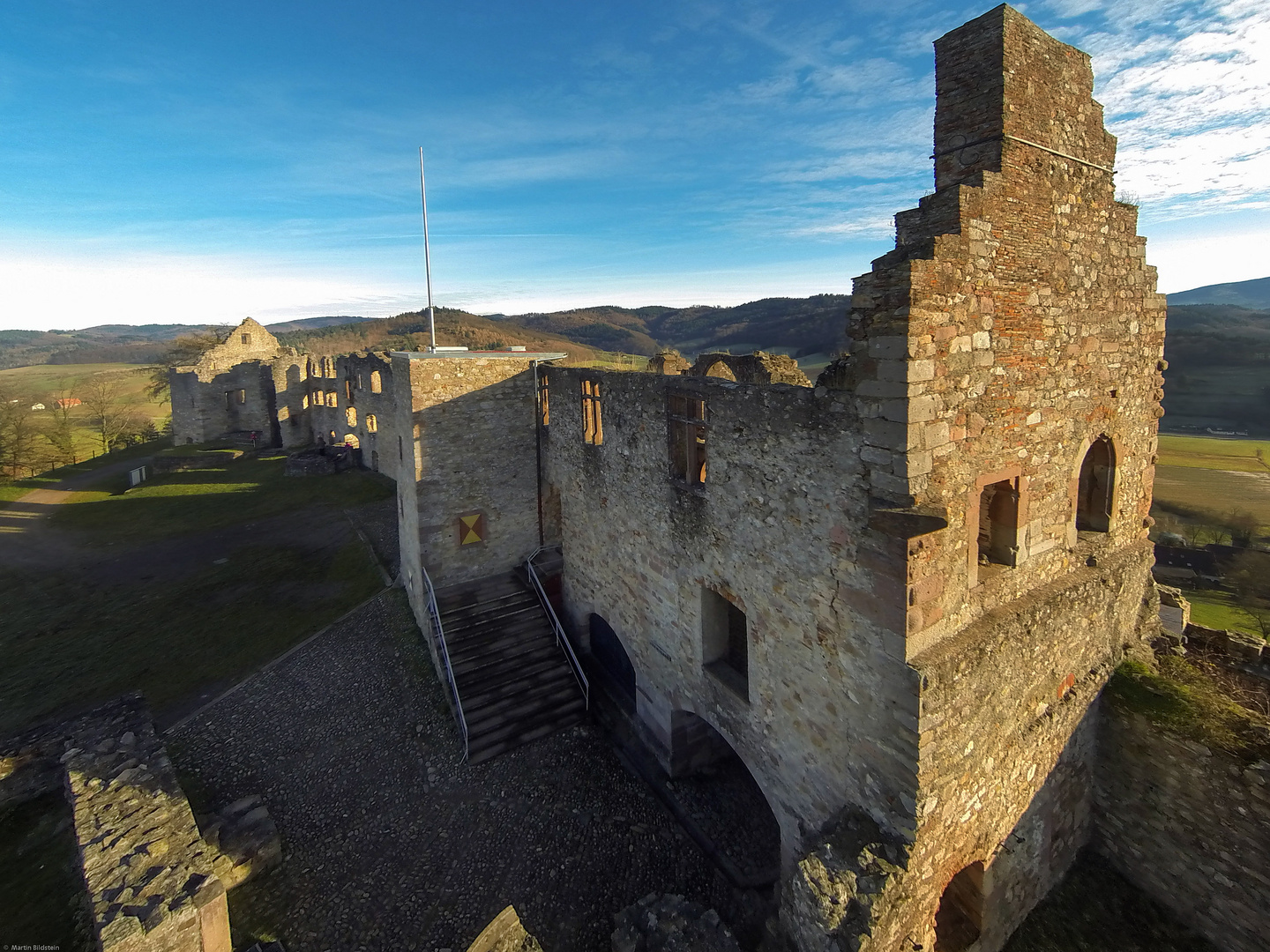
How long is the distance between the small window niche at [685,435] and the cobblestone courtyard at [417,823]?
5.91 meters

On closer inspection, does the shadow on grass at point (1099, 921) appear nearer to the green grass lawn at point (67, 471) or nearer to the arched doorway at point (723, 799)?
the arched doorway at point (723, 799)

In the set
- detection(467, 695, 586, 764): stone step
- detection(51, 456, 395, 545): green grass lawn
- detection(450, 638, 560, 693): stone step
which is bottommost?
detection(467, 695, 586, 764): stone step

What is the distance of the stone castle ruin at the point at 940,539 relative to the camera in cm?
637

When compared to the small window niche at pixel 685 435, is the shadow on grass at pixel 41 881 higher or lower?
lower

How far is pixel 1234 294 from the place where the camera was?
6309 inches

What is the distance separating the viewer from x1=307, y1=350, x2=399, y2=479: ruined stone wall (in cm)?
2738

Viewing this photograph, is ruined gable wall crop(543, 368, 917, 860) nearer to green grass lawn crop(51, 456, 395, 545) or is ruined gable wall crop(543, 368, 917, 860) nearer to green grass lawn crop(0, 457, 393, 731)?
green grass lawn crop(0, 457, 393, 731)

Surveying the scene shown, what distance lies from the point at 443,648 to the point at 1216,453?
52243mm

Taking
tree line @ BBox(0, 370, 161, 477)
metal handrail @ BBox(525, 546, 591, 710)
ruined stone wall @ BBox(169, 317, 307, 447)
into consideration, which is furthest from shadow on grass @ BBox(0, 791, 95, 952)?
tree line @ BBox(0, 370, 161, 477)

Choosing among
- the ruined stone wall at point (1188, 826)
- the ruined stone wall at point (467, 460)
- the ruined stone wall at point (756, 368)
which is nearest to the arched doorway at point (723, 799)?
the ruined stone wall at point (1188, 826)

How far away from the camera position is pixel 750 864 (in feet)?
31.4

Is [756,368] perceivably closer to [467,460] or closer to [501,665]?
[467,460]

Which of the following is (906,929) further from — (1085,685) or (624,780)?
(624,780)

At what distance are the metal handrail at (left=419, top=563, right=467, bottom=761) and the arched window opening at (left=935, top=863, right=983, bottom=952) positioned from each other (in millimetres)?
8216
